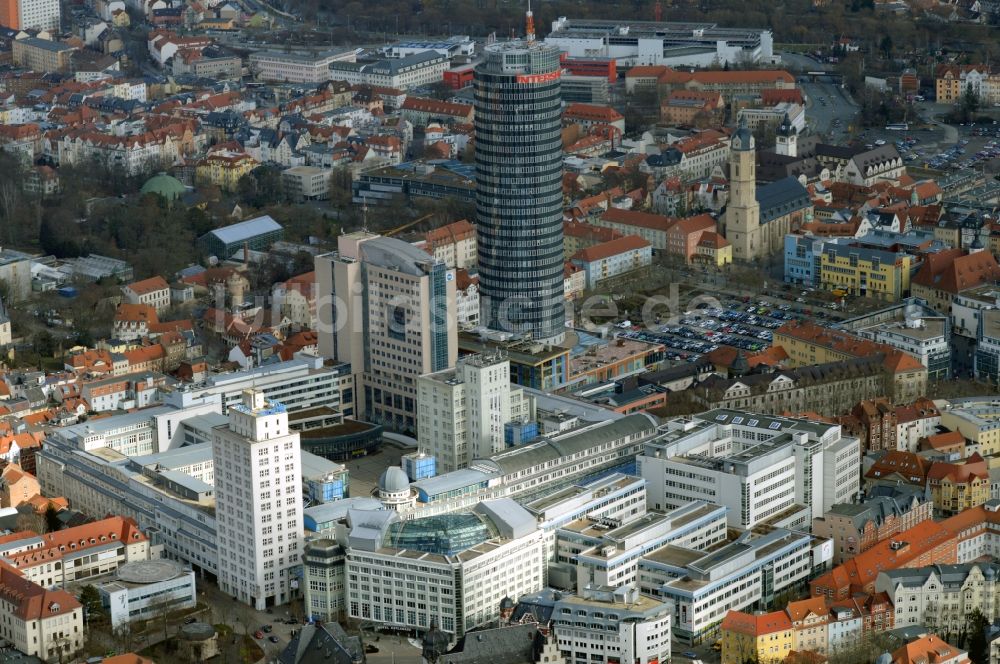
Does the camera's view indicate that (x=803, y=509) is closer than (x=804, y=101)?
Yes

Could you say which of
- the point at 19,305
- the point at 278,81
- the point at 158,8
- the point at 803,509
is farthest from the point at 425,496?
the point at 158,8

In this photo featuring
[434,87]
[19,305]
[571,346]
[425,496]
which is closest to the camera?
[425,496]

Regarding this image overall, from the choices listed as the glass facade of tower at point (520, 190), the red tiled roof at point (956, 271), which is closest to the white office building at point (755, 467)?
the glass facade of tower at point (520, 190)

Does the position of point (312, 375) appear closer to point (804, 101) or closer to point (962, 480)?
point (962, 480)

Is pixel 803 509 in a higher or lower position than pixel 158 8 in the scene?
lower

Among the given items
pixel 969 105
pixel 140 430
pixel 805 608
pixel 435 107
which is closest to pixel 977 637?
pixel 805 608

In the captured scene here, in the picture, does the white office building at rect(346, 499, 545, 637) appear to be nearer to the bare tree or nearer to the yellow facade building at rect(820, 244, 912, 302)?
the yellow facade building at rect(820, 244, 912, 302)

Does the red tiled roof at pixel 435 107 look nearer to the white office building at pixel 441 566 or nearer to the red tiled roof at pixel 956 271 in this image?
the red tiled roof at pixel 956 271

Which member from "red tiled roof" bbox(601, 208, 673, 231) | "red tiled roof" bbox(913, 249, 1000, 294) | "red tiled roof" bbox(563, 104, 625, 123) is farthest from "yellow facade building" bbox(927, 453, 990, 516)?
"red tiled roof" bbox(563, 104, 625, 123)
